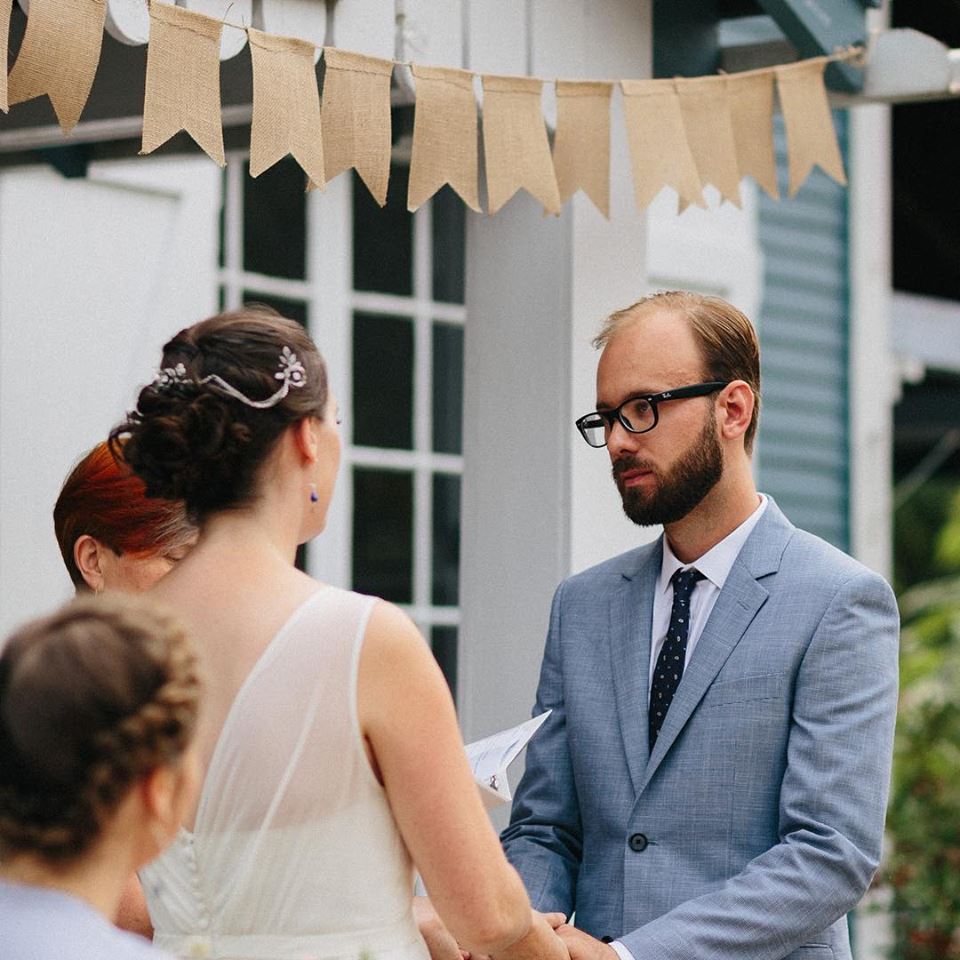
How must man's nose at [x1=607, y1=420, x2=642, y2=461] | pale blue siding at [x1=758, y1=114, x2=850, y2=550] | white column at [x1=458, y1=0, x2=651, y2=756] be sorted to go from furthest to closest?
pale blue siding at [x1=758, y1=114, x2=850, y2=550] → white column at [x1=458, y1=0, x2=651, y2=756] → man's nose at [x1=607, y1=420, x2=642, y2=461]

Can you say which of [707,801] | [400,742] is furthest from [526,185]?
[400,742]

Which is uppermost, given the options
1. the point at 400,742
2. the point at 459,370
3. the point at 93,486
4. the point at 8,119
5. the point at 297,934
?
the point at 8,119

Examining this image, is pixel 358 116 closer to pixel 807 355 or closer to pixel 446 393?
pixel 446 393

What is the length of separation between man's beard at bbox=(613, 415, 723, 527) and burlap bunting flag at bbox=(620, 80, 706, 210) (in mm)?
656

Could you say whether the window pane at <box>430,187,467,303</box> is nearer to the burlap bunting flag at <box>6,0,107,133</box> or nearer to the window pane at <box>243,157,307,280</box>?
the window pane at <box>243,157,307,280</box>

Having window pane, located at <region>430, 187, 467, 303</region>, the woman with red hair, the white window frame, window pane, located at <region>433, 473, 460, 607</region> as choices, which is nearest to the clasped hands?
the woman with red hair

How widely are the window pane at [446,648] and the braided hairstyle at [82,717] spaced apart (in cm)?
385

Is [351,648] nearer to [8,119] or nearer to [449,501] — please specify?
[8,119]

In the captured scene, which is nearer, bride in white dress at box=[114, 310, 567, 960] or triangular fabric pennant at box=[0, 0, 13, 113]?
bride in white dress at box=[114, 310, 567, 960]

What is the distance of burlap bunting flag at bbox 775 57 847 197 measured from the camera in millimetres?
3449

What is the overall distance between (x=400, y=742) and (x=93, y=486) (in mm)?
1058

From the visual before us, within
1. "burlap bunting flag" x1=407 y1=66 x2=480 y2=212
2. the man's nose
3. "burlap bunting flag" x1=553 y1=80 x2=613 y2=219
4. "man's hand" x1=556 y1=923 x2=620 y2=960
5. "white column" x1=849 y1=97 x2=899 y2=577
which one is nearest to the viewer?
"man's hand" x1=556 y1=923 x2=620 y2=960

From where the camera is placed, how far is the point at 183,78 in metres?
2.71

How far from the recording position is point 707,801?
273cm
